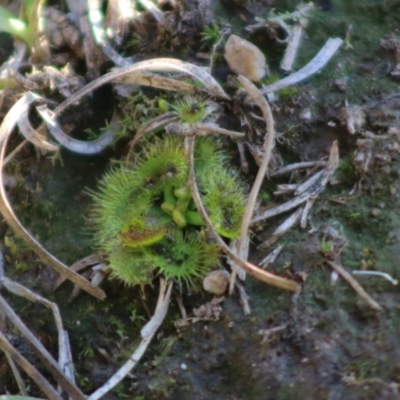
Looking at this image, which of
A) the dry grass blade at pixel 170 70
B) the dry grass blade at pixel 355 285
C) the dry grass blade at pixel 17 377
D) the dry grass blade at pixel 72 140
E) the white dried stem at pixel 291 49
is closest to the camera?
the dry grass blade at pixel 355 285

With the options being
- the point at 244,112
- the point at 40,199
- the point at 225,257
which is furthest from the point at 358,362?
the point at 40,199

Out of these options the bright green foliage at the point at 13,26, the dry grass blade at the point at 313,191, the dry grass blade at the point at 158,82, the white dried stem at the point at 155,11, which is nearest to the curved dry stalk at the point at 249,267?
the dry grass blade at the point at 313,191

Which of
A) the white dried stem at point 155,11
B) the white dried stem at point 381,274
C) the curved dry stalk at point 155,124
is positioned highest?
the white dried stem at point 155,11

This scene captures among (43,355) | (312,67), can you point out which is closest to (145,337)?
(43,355)

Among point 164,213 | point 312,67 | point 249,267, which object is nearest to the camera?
point 249,267

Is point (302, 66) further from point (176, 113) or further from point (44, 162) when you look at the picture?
point (44, 162)

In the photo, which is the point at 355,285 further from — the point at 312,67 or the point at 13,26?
the point at 13,26

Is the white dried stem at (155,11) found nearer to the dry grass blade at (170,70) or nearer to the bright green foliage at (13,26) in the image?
the dry grass blade at (170,70)
